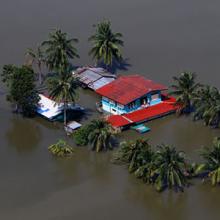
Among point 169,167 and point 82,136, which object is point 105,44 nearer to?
point 82,136

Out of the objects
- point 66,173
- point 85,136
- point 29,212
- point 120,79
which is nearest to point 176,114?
point 120,79

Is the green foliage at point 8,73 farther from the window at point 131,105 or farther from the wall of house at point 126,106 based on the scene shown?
the window at point 131,105

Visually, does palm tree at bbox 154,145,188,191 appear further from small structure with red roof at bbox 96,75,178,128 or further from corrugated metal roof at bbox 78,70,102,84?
corrugated metal roof at bbox 78,70,102,84

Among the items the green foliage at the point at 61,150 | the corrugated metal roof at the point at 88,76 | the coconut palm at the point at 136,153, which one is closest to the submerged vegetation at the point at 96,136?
the green foliage at the point at 61,150

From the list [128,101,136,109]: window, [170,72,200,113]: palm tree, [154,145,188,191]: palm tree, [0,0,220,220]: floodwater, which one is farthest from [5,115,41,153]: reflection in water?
[170,72,200,113]: palm tree

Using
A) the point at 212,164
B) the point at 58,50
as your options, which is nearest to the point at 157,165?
the point at 212,164

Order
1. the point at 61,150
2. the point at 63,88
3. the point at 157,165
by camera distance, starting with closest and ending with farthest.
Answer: the point at 157,165 < the point at 61,150 < the point at 63,88
